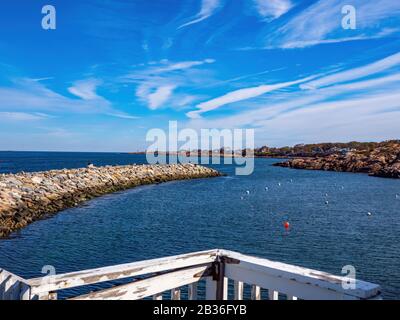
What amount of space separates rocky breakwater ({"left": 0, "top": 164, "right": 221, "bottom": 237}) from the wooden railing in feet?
71.7

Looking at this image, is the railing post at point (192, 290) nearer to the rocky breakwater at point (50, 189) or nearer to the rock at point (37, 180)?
the rocky breakwater at point (50, 189)

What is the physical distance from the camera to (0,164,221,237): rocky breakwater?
27016 mm

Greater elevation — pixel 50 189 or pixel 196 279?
pixel 196 279

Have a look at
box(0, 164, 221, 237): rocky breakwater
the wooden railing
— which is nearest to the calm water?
box(0, 164, 221, 237): rocky breakwater

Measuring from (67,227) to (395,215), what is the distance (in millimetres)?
25230

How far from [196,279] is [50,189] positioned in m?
34.6

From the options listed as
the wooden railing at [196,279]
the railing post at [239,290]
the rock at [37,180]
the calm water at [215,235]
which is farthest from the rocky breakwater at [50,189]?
the railing post at [239,290]

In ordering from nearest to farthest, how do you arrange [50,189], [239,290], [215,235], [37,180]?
1. [239,290]
2. [215,235]
3. [50,189]
4. [37,180]

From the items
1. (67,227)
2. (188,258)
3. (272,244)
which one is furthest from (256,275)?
(67,227)

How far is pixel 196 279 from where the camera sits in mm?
3756

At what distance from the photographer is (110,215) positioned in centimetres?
3095

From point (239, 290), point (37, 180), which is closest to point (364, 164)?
point (37, 180)

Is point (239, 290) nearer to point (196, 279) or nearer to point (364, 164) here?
point (196, 279)

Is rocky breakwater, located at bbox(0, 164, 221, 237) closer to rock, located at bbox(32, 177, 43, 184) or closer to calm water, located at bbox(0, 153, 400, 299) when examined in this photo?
rock, located at bbox(32, 177, 43, 184)
